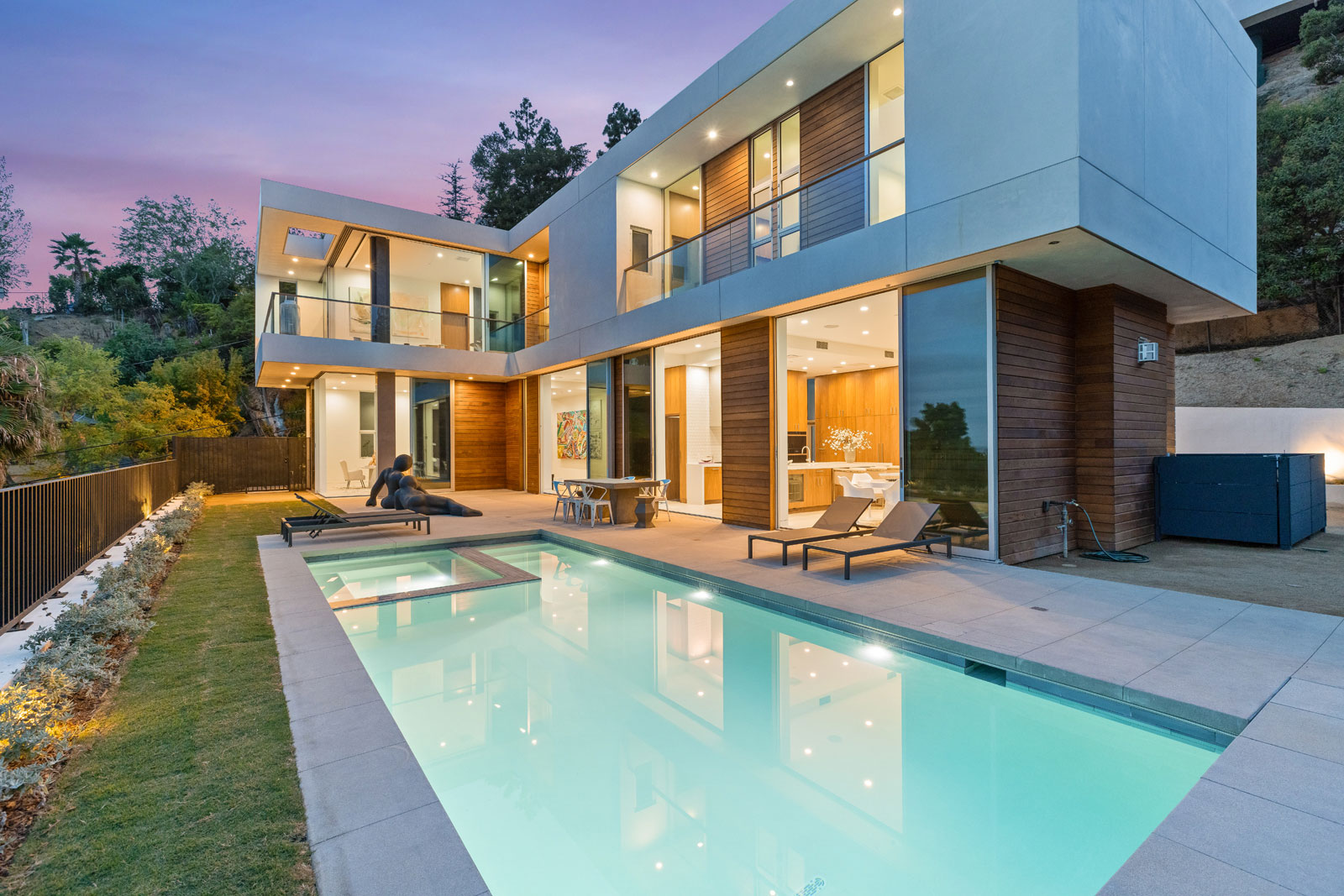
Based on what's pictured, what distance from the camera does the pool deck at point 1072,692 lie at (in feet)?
6.76

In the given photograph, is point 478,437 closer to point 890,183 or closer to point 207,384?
point 890,183

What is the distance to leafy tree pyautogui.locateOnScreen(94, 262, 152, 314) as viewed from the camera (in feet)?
126

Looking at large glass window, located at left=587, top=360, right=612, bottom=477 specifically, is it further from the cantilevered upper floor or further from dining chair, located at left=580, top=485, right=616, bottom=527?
dining chair, located at left=580, top=485, right=616, bottom=527

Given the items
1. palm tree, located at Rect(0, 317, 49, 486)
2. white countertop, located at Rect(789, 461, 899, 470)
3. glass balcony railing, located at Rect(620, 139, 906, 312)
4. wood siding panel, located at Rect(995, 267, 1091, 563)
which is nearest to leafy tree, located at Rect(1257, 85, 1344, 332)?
white countertop, located at Rect(789, 461, 899, 470)

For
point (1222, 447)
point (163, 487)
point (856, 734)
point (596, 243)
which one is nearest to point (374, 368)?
point (163, 487)

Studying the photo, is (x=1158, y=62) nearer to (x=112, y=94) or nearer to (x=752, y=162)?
(x=752, y=162)

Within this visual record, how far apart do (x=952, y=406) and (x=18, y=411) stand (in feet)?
36.1

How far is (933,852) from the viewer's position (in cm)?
250

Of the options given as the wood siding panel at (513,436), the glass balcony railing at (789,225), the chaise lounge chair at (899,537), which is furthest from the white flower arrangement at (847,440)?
the wood siding panel at (513,436)

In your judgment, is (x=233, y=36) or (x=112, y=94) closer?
(x=233, y=36)

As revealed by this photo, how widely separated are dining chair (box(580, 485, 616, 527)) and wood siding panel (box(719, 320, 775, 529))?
207cm

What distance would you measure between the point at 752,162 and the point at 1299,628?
9669 mm

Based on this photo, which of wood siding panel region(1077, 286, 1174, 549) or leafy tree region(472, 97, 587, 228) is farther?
leafy tree region(472, 97, 587, 228)

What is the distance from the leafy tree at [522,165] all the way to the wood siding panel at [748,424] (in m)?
23.3
